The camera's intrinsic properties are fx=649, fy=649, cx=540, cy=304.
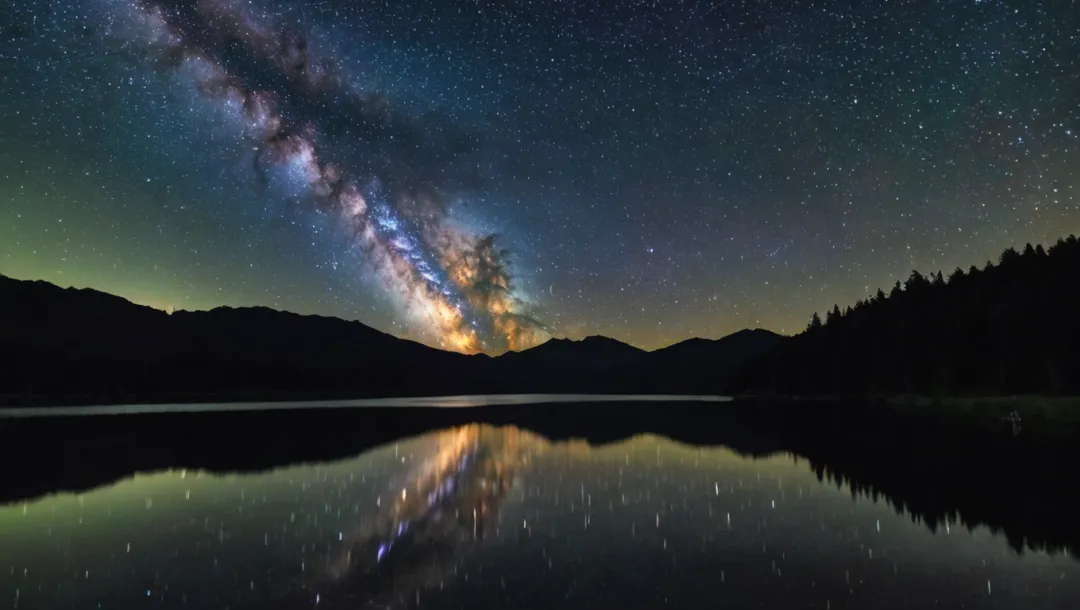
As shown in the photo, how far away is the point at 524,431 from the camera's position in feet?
184

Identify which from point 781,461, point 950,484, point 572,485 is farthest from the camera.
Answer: point 781,461

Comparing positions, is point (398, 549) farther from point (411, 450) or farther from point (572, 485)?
point (411, 450)

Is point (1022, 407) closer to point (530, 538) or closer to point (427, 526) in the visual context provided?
point (530, 538)

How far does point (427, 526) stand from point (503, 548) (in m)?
3.60

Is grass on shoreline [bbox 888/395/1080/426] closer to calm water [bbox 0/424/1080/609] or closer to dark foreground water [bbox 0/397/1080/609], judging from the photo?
dark foreground water [bbox 0/397/1080/609]

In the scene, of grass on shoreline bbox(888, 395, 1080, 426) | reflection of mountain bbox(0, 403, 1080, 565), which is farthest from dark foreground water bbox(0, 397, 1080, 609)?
grass on shoreline bbox(888, 395, 1080, 426)

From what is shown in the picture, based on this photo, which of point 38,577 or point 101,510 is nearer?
point 38,577

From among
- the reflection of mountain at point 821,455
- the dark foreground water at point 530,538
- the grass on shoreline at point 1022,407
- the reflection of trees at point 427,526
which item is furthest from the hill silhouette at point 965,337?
the reflection of trees at point 427,526

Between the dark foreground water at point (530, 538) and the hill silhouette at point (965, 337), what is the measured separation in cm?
4027

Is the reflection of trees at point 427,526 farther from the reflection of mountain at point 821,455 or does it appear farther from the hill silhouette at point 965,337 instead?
the hill silhouette at point 965,337

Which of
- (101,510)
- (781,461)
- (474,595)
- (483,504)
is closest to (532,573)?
(474,595)

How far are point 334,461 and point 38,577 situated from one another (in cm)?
2135

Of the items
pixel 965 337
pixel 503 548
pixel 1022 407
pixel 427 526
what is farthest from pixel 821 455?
pixel 965 337

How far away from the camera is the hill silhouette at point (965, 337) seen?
63688mm
